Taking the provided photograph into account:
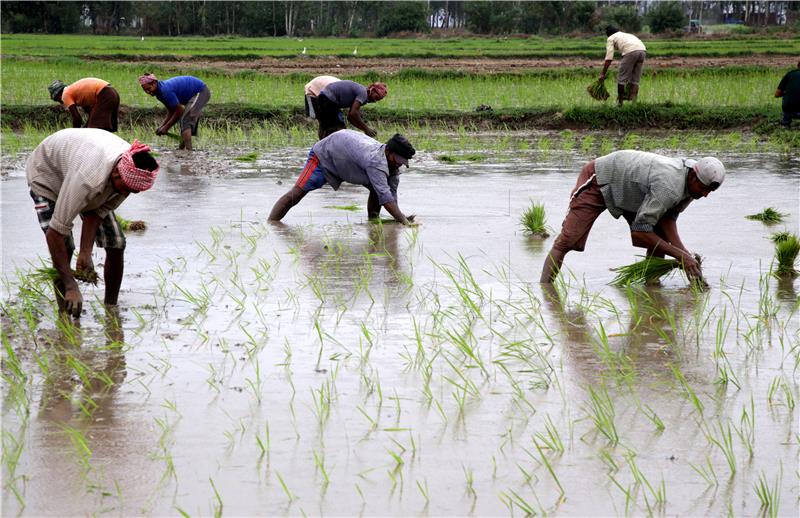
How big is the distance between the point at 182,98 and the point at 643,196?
689 centimetres

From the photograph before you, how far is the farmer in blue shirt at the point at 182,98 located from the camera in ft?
34.9

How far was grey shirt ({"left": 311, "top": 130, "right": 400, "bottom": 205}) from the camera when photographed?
6840 mm

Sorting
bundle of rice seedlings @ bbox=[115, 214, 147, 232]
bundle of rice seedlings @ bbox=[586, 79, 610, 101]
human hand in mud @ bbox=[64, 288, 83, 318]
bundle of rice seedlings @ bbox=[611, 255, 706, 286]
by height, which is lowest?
bundle of rice seedlings @ bbox=[115, 214, 147, 232]

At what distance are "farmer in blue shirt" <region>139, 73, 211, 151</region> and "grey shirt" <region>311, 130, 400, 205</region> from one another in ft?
12.7

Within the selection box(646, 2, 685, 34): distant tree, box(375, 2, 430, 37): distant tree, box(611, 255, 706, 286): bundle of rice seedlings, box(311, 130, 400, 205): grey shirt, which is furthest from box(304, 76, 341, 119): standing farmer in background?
box(375, 2, 430, 37): distant tree

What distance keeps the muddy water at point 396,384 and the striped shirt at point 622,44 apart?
25.5ft

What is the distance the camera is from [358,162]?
6.99 m

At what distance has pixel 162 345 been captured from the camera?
4.41 metres

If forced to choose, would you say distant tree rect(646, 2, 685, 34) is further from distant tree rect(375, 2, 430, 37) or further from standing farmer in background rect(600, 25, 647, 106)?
standing farmer in background rect(600, 25, 647, 106)

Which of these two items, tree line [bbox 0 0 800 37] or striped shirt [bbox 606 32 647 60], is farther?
tree line [bbox 0 0 800 37]

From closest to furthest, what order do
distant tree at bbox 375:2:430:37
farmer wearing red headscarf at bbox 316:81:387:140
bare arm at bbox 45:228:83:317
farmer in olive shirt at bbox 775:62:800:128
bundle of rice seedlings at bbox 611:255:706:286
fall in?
1. bare arm at bbox 45:228:83:317
2. bundle of rice seedlings at bbox 611:255:706:286
3. farmer wearing red headscarf at bbox 316:81:387:140
4. farmer in olive shirt at bbox 775:62:800:128
5. distant tree at bbox 375:2:430:37

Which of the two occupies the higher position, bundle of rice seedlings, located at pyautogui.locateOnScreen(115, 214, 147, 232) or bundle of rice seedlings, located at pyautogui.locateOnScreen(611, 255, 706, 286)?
bundle of rice seedlings, located at pyautogui.locateOnScreen(611, 255, 706, 286)

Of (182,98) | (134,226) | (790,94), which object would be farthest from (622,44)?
(134,226)

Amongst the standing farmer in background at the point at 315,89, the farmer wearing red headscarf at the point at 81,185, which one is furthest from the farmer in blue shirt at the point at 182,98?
the farmer wearing red headscarf at the point at 81,185
